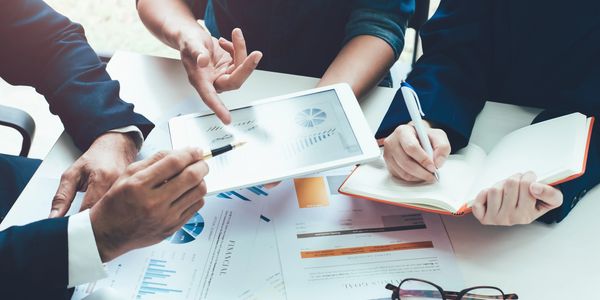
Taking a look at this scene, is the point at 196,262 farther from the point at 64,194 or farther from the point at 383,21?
the point at 383,21

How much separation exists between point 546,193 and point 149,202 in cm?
56

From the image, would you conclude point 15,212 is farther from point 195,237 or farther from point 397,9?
point 397,9

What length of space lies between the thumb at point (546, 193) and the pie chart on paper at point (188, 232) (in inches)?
20.1

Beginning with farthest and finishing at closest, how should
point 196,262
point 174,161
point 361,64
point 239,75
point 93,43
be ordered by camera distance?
point 93,43 → point 361,64 → point 239,75 → point 196,262 → point 174,161

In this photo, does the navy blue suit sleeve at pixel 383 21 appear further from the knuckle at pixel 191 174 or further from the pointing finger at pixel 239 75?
the knuckle at pixel 191 174

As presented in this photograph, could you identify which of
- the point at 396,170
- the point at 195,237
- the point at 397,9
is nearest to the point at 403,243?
the point at 396,170

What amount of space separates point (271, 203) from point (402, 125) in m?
0.27

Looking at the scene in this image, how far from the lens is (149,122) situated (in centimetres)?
100

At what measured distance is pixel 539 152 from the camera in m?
0.85

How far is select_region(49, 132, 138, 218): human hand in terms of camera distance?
86cm

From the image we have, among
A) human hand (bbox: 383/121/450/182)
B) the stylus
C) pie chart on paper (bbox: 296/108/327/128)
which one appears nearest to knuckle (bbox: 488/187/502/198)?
human hand (bbox: 383/121/450/182)

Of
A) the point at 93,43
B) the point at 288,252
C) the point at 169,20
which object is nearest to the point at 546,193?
the point at 288,252

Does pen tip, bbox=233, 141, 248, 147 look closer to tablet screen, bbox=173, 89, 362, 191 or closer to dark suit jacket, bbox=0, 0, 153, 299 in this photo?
tablet screen, bbox=173, 89, 362, 191

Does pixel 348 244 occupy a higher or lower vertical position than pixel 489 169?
lower
